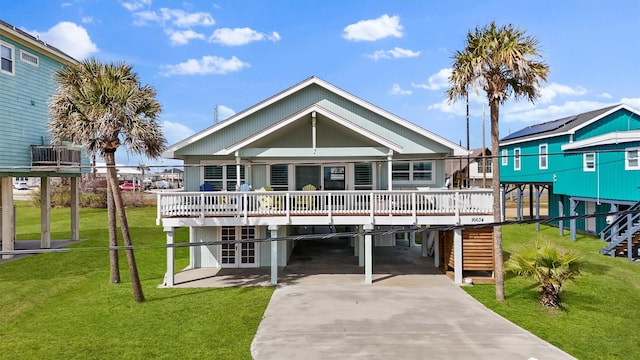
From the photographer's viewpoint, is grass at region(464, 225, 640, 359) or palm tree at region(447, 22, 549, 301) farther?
palm tree at region(447, 22, 549, 301)

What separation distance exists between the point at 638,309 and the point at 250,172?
14698mm

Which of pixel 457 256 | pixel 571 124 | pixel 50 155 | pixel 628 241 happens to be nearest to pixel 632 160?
pixel 628 241

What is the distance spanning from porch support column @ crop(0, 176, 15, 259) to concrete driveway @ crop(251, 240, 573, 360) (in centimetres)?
1365

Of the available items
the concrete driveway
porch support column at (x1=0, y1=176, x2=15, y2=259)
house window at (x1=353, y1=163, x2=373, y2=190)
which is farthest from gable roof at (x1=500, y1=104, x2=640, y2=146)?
porch support column at (x1=0, y1=176, x2=15, y2=259)

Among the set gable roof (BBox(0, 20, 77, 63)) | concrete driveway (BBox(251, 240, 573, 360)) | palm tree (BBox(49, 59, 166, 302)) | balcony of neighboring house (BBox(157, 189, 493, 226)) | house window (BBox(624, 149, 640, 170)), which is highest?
gable roof (BBox(0, 20, 77, 63))

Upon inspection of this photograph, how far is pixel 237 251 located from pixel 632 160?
1861 cm

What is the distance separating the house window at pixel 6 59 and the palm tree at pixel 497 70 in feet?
60.3

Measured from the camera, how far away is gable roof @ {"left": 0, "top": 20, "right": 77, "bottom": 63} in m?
16.9

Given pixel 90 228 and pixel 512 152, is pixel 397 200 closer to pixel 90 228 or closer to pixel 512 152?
pixel 512 152

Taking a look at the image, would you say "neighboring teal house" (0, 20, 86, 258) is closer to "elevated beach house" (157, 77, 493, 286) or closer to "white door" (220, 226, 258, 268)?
"elevated beach house" (157, 77, 493, 286)

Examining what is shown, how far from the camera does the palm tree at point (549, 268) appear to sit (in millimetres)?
11711

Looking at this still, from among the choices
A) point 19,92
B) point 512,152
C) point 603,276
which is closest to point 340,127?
point 603,276

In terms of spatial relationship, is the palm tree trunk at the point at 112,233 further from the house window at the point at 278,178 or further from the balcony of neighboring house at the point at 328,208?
the house window at the point at 278,178

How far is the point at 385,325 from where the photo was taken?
35.3ft
